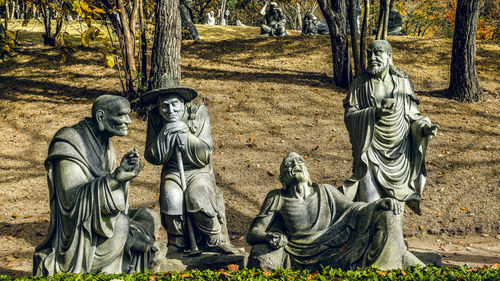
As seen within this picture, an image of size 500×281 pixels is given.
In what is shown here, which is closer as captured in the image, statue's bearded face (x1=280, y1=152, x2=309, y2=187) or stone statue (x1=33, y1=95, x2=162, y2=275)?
stone statue (x1=33, y1=95, x2=162, y2=275)

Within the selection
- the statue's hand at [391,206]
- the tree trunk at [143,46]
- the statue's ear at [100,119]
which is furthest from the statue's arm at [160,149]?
the tree trunk at [143,46]

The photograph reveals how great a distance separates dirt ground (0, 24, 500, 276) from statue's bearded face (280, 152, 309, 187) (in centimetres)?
357

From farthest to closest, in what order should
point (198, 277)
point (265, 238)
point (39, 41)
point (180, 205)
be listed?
1. point (39, 41)
2. point (180, 205)
3. point (265, 238)
4. point (198, 277)

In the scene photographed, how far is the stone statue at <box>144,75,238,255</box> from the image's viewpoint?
6059 millimetres

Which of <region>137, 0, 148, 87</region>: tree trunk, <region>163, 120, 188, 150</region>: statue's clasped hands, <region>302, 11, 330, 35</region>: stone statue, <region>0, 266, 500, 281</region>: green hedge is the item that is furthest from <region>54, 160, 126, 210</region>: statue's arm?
<region>302, 11, 330, 35</region>: stone statue

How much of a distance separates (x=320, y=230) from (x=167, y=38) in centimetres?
739

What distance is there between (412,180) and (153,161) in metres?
3.12

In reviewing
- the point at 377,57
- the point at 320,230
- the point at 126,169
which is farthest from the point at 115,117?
the point at 377,57

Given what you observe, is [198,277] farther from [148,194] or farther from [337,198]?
[148,194]

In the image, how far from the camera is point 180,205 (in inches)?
239

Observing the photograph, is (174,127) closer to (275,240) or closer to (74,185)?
(74,185)

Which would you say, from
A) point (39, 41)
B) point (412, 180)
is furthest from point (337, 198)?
point (39, 41)

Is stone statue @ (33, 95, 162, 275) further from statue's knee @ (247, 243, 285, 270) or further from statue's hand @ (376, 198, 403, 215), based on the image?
statue's hand @ (376, 198, 403, 215)

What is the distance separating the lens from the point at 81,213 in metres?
4.92
